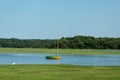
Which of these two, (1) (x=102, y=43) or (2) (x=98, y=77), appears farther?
(1) (x=102, y=43)

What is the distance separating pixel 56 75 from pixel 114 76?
16.7ft

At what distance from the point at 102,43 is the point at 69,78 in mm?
162346

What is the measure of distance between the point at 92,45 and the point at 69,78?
166096 mm

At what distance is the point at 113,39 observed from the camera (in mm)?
199625

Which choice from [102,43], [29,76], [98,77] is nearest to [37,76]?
[29,76]

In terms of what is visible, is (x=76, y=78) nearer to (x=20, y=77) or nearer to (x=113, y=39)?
(x=20, y=77)

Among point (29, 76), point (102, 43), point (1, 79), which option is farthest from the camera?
point (102, 43)

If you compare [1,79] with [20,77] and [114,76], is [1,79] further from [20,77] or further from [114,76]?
[114,76]

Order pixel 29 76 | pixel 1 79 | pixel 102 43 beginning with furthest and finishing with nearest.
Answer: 1. pixel 102 43
2. pixel 29 76
3. pixel 1 79

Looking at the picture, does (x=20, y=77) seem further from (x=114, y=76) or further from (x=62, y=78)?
(x=114, y=76)

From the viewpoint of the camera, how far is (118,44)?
194875 mm

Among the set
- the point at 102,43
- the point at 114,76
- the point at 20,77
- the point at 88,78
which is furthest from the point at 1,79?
the point at 102,43

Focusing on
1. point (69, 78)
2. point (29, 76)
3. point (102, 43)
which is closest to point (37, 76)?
point (29, 76)

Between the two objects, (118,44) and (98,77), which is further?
(118,44)
